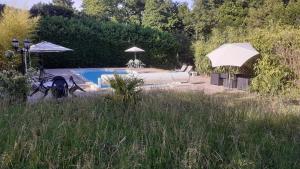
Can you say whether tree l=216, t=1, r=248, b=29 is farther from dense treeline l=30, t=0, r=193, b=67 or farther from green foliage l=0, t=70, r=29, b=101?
green foliage l=0, t=70, r=29, b=101

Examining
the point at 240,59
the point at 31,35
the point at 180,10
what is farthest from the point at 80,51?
the point at 240,59

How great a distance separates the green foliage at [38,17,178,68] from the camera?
24.3 metres

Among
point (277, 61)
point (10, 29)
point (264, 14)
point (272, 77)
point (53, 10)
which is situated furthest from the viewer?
point (53, 10)

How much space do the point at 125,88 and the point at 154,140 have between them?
375cm

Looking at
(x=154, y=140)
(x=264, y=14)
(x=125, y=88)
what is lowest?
(x=154, y=140)

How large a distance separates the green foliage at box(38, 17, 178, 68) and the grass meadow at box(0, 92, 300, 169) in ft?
64.4

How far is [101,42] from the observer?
→ 84.2 ft

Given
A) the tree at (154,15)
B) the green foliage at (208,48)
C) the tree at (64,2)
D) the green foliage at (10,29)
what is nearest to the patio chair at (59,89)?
the green foliage at (10,29)

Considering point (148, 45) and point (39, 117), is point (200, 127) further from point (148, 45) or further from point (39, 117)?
point (148, 45)

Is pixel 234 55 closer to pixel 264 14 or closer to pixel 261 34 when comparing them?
Answer: pixel 261 34

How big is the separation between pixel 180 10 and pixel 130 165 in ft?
99.1

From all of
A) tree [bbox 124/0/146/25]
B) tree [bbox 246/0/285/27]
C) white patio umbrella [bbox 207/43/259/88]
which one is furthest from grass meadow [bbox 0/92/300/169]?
tree [bbox 124/0/146/25]

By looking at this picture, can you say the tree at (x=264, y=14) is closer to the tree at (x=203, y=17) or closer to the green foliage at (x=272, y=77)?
the tree at (x=203, y=17)

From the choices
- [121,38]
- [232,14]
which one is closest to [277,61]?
[121,38]
